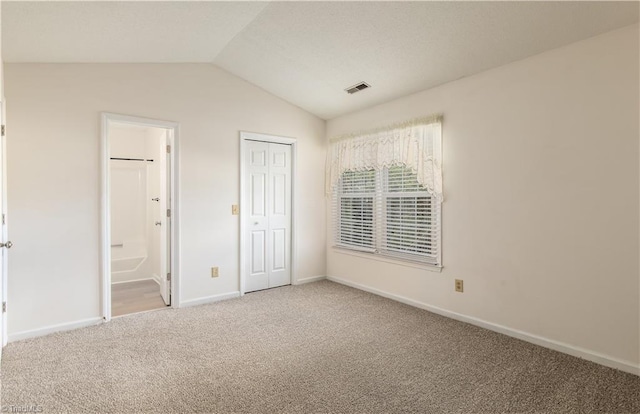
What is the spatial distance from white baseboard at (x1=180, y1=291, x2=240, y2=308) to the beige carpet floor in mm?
361

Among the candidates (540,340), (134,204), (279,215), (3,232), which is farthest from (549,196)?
(134,204)

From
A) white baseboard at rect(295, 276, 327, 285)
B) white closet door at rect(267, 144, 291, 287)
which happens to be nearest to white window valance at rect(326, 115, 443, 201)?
white closet door at rect(267, 144, 291, 287)

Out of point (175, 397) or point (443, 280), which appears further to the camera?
point (443, 280)

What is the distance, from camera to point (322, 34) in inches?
117

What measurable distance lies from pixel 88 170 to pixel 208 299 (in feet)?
5.99

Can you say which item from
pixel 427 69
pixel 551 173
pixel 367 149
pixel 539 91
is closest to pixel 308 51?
pixel 427 69

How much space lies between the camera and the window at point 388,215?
12.0 ft

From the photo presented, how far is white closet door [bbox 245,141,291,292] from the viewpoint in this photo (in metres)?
4.38

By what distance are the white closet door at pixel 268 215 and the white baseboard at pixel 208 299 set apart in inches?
10.5

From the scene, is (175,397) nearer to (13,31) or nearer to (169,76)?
(13,31)

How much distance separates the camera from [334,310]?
362 centimetres

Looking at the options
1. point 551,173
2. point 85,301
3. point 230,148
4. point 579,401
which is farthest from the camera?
point 230,148

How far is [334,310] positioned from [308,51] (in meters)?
2.66

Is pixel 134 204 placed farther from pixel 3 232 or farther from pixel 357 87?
pixel 357 87
